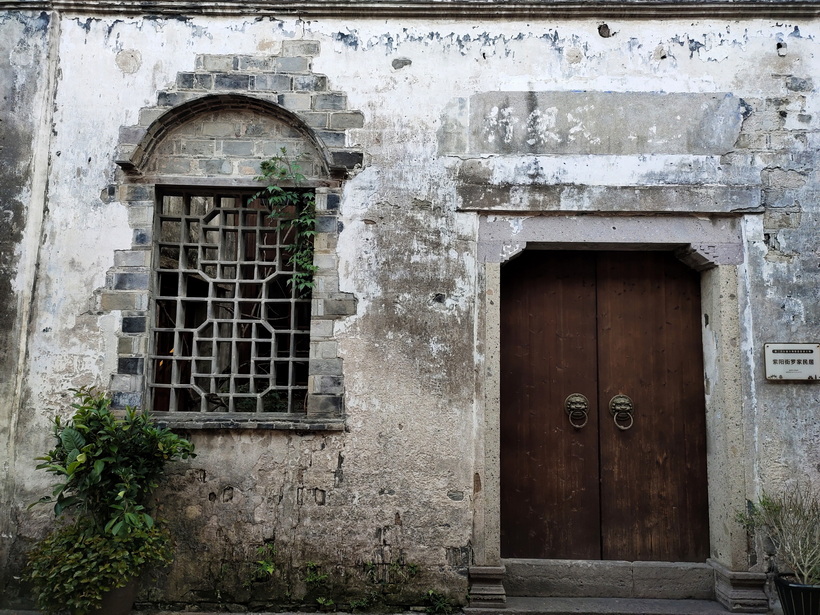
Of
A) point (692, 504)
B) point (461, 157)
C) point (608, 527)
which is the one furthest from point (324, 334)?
point (692, 504)

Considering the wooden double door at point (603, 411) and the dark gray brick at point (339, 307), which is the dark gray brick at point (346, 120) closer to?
the dark gray brick at point (339, 307)

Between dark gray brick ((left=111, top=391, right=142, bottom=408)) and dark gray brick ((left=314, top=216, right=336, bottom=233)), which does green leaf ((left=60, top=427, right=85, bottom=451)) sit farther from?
dark gray brick ((left=314, top=216, right=336, bottom=233))

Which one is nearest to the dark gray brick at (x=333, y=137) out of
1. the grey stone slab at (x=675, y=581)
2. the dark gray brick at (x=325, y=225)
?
the dark gray brick at (x=325, y=225)

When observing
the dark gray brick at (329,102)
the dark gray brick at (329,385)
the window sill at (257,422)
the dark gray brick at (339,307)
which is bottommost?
the window sill at (257,422)

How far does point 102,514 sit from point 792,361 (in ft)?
14.9

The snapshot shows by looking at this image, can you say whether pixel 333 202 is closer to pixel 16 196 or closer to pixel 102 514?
pixel 16 196

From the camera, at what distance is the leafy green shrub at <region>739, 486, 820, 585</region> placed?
12.5 ft

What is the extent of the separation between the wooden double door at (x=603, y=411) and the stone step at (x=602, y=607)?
31 centimetres

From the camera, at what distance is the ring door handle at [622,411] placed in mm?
4602

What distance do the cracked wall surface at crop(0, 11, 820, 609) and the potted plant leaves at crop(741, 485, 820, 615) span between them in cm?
16

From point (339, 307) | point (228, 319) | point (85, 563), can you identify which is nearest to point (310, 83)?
point (339, 307)

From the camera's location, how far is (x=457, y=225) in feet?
14.7

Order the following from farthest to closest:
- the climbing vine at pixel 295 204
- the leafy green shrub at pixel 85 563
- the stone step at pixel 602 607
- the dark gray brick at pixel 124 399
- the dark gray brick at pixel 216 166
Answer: the dark gray brick at pixel 216 166
the climbing vine at pixel 295 204
the dark gray brick at pixel 124 399
the stone step at pixel 602 607
the leafy green shrub at pixel 85 563

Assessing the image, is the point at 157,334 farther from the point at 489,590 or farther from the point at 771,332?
the point at 771,332
